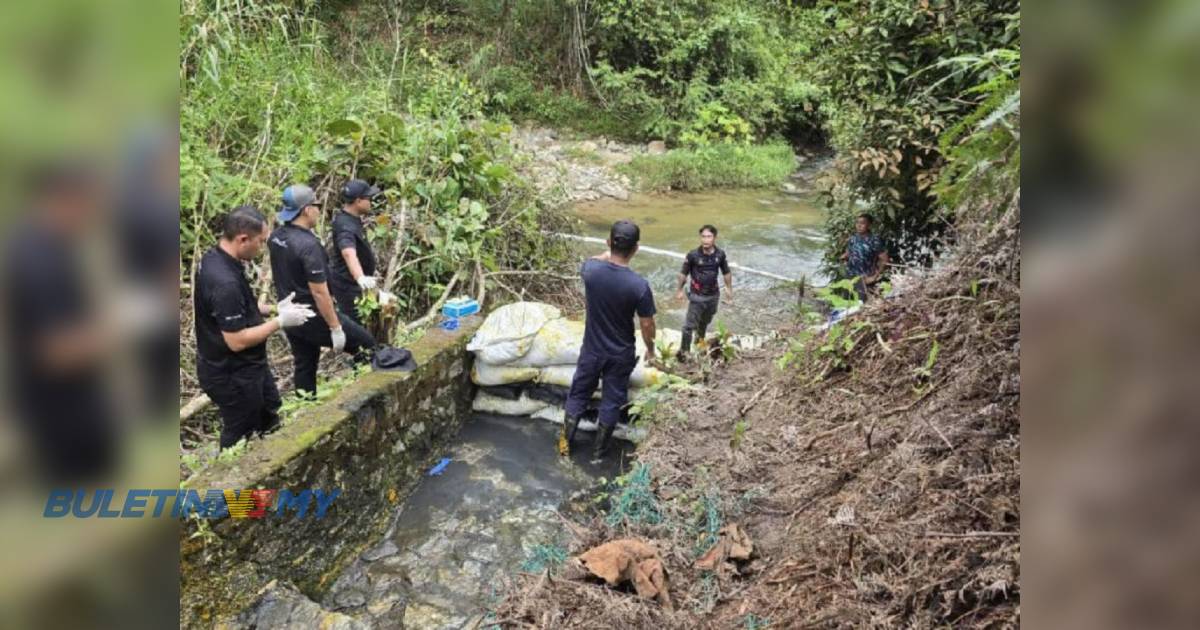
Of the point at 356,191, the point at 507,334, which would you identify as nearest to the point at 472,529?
the point at 507,334

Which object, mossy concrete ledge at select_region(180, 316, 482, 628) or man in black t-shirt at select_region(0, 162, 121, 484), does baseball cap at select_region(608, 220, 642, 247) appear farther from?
man in black t-shirt at select_region(0, 162, 121, 484)

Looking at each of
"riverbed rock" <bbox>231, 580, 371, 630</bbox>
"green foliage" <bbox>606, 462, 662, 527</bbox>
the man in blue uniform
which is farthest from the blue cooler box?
the man in blue uniform

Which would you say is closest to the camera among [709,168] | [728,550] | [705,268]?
[728,550]

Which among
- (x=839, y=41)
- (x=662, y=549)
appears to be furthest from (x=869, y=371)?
(x=839, y=41)

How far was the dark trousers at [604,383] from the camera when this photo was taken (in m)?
5.24

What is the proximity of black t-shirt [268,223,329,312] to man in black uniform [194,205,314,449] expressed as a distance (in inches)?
18.3

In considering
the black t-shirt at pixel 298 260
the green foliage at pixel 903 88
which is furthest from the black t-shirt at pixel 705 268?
the black t-shirt at pixel 298 260

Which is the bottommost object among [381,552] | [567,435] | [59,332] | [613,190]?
[381,552]

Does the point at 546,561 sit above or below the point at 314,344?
below

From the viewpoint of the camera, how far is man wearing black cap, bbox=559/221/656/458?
504 centimetres

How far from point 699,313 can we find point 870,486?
4319 mm

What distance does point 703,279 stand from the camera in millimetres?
7078

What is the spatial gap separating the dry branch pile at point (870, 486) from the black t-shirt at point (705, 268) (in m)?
2.63

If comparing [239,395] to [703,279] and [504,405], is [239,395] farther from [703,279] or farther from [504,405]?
[703,279]
